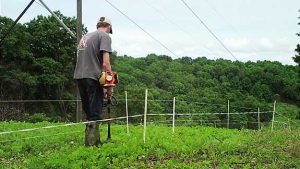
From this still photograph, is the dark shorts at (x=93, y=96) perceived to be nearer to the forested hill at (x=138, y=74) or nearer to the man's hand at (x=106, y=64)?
the man's hand at (x=106, y=64)

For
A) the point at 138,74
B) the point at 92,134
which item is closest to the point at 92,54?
the point at 92,134

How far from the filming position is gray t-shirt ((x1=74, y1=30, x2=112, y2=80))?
767 cm

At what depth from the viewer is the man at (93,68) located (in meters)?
7.66

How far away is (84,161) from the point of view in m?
6.33

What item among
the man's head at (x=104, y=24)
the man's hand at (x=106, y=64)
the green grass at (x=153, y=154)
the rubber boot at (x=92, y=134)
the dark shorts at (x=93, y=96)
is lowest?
the green grass at (x=153, y=154)

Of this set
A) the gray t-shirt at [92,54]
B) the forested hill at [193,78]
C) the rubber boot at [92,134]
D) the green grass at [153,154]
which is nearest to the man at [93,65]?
the gray t-shirt at [92,54]

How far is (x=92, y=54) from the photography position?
7.71 metres

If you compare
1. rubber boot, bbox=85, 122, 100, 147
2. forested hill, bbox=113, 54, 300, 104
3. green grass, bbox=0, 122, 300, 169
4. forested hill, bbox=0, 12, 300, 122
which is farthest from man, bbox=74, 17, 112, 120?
forested hill, bbox=113, 54, 300, 104

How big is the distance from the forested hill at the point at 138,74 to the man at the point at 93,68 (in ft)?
110

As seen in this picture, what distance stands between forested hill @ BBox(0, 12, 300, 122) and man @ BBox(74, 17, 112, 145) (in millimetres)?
33568

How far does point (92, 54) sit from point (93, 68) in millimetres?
238

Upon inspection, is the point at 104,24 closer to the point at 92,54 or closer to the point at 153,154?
the point at 92,54

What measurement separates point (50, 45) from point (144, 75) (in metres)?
21.1

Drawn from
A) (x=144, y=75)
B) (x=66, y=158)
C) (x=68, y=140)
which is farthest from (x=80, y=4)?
(x=144, y=75)
